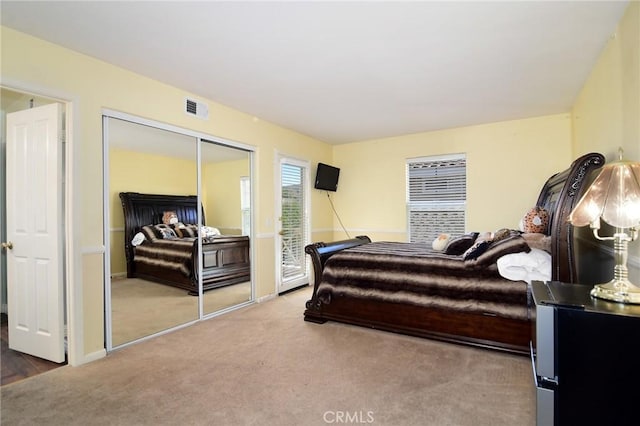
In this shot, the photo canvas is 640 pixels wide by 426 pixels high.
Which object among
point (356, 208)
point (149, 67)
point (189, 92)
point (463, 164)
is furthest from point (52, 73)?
point (463, 164)

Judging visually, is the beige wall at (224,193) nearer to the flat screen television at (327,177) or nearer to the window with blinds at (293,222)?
the window with blinds at (293,222)

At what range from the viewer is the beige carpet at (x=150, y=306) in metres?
2.86

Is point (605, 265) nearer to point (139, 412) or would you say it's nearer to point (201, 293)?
point (139, 412)

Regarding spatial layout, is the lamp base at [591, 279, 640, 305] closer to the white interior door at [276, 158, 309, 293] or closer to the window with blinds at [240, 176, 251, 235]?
the window with blinds at [240, 176, 251, 235]

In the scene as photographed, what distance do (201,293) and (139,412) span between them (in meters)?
1.75

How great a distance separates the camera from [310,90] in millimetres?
3316

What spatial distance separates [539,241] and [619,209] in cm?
131

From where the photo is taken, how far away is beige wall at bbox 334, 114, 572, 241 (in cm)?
419

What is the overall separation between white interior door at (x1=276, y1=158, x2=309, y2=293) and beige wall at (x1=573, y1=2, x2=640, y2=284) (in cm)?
355

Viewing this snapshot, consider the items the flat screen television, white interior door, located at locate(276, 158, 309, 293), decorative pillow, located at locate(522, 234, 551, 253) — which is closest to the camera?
decorative pillow, located at locate(522, 234, 551, 253)

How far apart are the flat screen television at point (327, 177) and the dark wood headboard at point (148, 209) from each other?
7.37 feet

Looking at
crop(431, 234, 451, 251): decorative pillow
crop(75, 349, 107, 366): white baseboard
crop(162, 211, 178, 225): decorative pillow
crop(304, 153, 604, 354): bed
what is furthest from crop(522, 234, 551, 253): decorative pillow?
crop(75, 349, 107, 366): white baseboard

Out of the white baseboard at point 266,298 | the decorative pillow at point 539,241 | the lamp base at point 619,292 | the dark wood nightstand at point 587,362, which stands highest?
the decorative pillow at point 539,241

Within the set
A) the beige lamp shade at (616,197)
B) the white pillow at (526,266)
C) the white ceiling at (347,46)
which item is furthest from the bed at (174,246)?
the beige lamp shade at (616,197)
